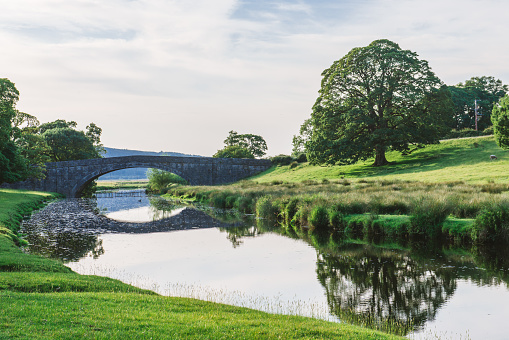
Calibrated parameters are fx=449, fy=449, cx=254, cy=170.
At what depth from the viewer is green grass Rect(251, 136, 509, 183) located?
1400 inches

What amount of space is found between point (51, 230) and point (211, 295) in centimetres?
1632

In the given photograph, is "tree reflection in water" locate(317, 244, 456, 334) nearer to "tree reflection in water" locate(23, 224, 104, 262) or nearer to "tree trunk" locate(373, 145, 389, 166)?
"tree reflection in water" locate(23, 224, 104, 262)

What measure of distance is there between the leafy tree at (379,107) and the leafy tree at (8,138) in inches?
1196

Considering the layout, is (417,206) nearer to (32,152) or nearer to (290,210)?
(290,210)

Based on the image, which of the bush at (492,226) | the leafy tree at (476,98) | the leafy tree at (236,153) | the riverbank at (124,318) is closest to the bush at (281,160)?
the leafy tree at (236,153)

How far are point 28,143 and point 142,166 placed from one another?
20.3 metres

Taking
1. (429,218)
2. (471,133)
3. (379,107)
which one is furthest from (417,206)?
(471,133)

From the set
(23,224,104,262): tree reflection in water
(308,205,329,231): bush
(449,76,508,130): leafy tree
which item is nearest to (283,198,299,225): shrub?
(308,205,329,231): bush

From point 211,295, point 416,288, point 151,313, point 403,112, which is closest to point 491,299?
point 416,288

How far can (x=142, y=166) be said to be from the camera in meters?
71.2

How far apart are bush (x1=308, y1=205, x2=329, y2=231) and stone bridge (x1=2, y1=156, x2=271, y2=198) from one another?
1973 inches

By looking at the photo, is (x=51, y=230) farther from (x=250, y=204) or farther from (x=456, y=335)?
(x=456, y=335)

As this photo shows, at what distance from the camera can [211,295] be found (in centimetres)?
1164

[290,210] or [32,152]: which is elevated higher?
[32,152]
